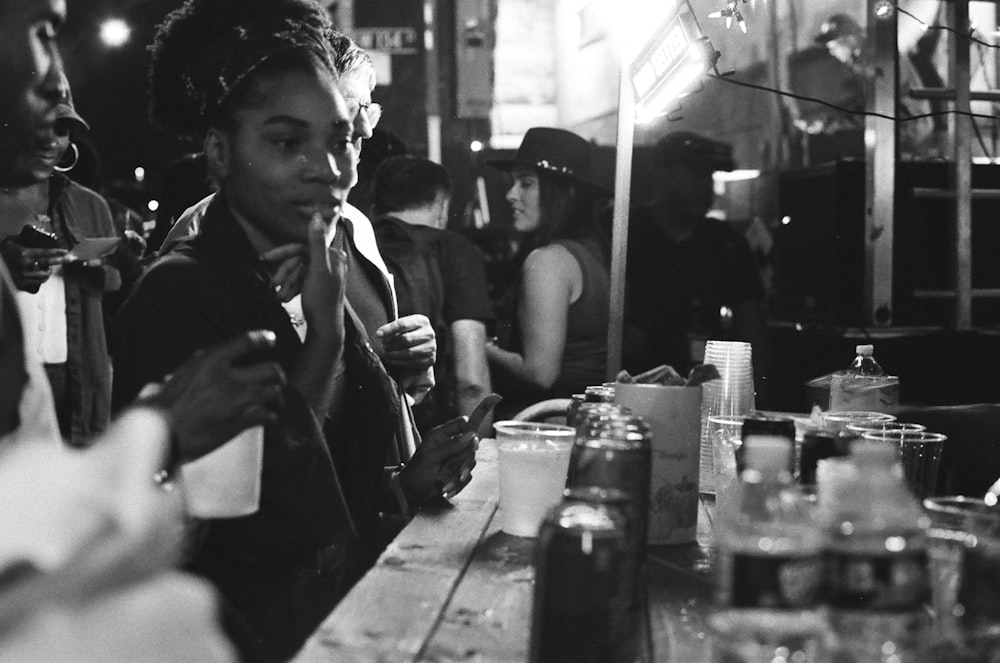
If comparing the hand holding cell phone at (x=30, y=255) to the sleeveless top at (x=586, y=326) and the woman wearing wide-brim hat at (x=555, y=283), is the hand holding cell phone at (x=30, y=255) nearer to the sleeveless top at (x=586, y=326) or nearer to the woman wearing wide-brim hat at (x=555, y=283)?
the woman wearing wide-brim hat at (x=555, y=283)

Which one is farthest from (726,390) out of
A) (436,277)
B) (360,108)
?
(436,277)

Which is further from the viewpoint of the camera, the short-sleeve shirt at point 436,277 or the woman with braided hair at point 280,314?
the short-sleeve shirt at point 436,277

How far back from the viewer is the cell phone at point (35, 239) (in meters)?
4.12

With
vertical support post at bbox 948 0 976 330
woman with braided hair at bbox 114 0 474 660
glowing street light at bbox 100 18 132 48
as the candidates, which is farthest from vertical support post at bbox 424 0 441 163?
glowing street light at bbox 100 18 132 48

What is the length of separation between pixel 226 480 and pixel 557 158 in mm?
3419

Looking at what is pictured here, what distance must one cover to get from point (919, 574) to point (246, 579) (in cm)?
141

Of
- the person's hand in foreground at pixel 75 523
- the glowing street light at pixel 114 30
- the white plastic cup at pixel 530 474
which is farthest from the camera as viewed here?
the glowing street light at pixel 114 30

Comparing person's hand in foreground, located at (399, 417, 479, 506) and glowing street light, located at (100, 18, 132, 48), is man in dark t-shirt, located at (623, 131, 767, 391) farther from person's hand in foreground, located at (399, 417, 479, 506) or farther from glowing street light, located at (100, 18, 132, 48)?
glowing street light, located at (100, 18, 132, 48)

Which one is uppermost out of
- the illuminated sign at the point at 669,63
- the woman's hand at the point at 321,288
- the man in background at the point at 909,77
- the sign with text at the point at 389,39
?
the sign with text at the point at 389,39

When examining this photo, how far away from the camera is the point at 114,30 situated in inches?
631

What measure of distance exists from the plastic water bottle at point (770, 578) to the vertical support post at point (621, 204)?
7.13 ft

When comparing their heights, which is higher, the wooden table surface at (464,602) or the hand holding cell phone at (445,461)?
the hand holding cell phone at (445,461)

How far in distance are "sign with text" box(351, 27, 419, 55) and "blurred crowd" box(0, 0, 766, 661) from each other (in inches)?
130

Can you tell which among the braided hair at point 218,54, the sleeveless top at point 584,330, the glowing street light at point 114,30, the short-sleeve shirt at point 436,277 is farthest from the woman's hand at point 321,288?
the glowing street light at point 114,30
